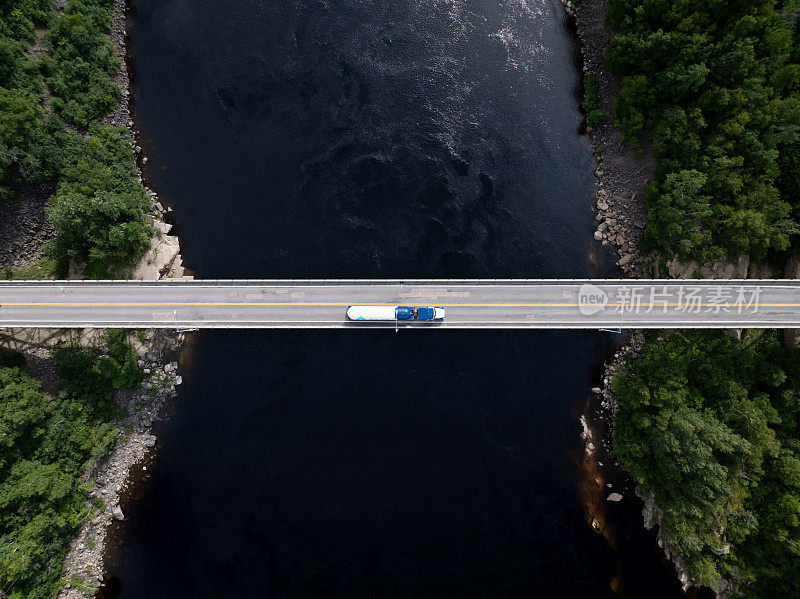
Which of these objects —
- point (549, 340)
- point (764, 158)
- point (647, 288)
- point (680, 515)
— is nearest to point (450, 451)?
point (549, 340)

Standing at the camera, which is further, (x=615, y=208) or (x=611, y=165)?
(x=611, y=165)

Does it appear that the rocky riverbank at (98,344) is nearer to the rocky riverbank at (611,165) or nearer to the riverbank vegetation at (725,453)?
the riverbank vegetation at (725,453)

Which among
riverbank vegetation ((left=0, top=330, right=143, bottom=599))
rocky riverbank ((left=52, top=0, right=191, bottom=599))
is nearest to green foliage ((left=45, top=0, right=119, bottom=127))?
rocky riverbank ((left=52, top=0, right=191, bottom=599))

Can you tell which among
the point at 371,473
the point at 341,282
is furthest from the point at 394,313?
the point at 371,473

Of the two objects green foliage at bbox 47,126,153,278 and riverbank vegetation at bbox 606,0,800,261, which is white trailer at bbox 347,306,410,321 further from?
riverbank vegetation at bbox 606,0,800,261

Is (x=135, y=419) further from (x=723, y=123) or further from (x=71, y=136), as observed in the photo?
(x=723, y=123)

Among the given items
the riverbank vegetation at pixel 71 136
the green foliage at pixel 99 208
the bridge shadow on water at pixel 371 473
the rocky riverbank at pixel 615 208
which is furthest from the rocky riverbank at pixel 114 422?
the rocky riverbank at pixel 615 208
